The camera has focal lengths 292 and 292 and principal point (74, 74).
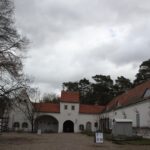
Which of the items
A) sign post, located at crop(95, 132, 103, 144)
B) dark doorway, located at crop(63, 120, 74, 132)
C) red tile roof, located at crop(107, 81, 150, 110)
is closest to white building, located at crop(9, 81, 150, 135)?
dark doorway, located at crop(63, 120, 74, 132)

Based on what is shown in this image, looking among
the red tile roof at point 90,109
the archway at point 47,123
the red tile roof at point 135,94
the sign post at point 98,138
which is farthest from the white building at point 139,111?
the archway at point 47,123

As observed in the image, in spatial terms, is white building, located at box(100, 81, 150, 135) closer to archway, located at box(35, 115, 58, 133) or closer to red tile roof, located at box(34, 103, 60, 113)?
red tile roof, located at box(34, 103, 60, 113)

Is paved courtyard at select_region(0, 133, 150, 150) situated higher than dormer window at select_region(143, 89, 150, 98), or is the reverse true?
dormer window at select_region(143, 89, 150, 98)

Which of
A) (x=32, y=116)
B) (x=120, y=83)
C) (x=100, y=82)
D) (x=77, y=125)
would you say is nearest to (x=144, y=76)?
(x=120, y=83)

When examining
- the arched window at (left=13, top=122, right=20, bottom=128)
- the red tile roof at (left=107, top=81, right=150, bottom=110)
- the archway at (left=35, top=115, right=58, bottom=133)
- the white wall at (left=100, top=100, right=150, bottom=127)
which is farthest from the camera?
the archway at (left=35, top=115, right=58, bottom=133)

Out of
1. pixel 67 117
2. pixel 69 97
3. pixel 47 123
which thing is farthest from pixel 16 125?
pixel 69 97

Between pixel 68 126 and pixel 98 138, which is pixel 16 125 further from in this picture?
pixel 98 138

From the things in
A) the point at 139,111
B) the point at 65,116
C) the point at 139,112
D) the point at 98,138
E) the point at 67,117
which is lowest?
the point at 98,138

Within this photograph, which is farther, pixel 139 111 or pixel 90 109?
pixel 90 109

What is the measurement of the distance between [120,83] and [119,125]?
43.3 meters

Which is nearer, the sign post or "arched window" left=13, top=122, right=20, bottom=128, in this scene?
the sign post

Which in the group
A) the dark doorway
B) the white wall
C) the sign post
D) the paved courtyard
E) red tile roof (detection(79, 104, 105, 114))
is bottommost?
the paved courtyard

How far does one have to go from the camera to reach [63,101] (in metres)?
59.4

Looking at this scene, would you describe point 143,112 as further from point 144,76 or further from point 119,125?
point 144,76
